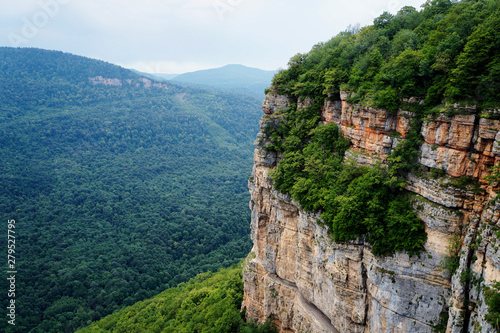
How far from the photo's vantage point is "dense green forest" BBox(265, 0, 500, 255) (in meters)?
17.2

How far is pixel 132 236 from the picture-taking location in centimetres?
8612

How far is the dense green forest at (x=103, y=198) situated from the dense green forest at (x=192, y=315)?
12410mm

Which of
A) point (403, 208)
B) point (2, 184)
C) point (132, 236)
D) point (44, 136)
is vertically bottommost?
point (132, 236)

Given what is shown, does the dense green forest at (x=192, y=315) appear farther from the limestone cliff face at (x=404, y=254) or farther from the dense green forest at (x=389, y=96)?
the dense green forest at (x=389, y=96)

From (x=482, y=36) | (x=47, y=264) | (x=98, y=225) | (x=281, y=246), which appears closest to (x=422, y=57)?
(x=482, y=36)

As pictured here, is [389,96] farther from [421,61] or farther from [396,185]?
[396,185]

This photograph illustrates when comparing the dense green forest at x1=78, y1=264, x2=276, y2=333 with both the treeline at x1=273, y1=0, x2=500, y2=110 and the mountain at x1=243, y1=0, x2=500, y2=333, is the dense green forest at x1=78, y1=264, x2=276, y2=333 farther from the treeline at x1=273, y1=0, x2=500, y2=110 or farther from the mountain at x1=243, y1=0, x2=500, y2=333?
the treeline at x1=273, y1=0, x2=500, y2=110

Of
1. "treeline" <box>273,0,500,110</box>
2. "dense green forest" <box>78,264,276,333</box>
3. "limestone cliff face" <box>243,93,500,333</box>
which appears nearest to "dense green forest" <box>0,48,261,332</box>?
"dense green forest" <box>78,264,276,333</box>

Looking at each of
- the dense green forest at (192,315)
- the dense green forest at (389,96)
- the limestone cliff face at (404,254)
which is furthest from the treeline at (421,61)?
the dense green forest at (192,315)

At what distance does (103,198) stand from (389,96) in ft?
337

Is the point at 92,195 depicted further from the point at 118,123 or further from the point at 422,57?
the point at 422,57

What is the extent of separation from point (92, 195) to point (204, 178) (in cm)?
4577

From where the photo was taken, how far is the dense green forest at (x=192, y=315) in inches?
1356

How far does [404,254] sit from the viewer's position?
18.5 metres
